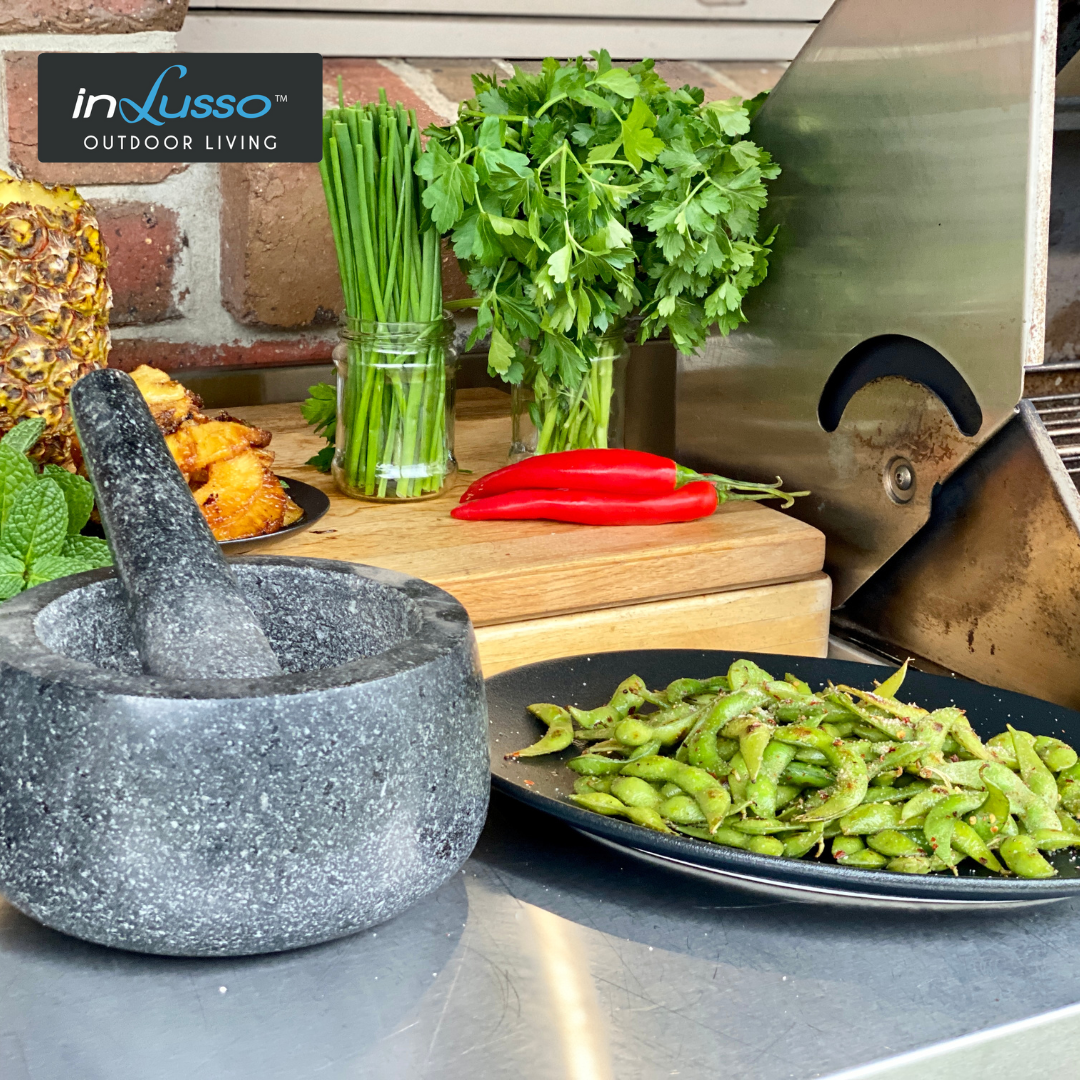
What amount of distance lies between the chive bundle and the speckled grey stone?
0.63 metres

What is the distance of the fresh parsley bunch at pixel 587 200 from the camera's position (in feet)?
3.72

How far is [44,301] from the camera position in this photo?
1001 mm

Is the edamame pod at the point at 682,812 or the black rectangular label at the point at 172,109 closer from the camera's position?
the edamame pod at the point at 682,812

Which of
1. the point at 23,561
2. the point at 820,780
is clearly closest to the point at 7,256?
the point at 23,561

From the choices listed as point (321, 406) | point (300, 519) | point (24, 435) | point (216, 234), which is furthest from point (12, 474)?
point (216, 234)

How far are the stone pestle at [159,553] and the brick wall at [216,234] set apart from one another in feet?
2.57

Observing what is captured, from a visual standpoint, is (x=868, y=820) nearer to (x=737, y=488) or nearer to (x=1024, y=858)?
(x=1024, y=858)

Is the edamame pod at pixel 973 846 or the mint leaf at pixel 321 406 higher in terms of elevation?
the mint leaf at pixel 321 406

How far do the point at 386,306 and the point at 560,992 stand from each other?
73 cm

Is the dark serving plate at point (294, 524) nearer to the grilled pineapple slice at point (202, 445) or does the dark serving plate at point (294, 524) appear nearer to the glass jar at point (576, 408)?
the grilled pineapple slice at point (202, 445)

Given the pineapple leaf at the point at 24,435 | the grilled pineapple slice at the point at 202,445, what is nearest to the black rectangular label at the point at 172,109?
the grilled pineapple slice at the point at 202,445

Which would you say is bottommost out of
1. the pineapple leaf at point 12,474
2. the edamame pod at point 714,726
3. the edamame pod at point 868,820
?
the edamame pod at point 868,820

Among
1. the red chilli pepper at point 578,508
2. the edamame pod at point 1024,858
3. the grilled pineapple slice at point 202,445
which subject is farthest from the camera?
the red chilli pepper at point 578,508

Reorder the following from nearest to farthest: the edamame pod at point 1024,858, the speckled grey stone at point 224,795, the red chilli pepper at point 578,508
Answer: the speckled grey stone at point 224,795, the edamame pod at point 1024,858, the red chilli pepper at point 578,508
